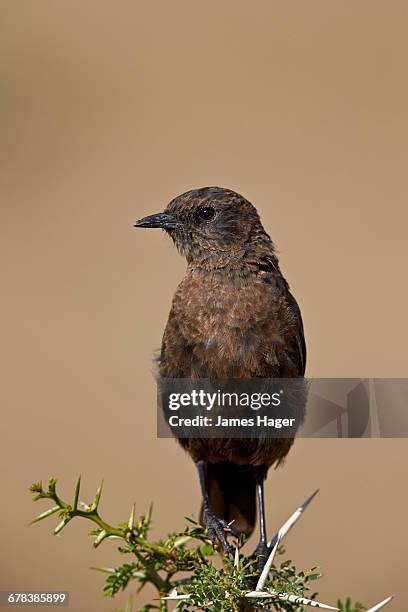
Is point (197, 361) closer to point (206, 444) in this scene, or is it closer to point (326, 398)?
point (206, 444)

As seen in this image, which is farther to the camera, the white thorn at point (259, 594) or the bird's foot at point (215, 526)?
the bird's foot at point (215, 526)

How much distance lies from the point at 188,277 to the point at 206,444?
858 millimetres

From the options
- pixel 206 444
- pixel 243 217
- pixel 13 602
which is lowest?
pixel 13 602

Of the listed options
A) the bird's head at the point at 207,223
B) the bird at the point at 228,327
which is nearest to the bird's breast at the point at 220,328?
the bird at the point at 228,327

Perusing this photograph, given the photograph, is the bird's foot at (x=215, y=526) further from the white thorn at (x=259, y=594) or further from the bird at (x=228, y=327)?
the white thorn at (x=259, y=594)

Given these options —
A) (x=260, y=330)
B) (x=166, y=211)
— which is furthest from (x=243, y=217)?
(x=260, y=330)

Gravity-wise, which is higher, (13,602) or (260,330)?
(260,330)

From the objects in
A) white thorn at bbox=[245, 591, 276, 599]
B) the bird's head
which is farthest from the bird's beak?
white thorn at bbox=[245, 591, 276, 599]

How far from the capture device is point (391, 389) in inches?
170

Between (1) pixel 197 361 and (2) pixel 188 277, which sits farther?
(2) pixel 188 277

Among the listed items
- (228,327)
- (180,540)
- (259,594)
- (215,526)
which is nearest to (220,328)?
(228,327)

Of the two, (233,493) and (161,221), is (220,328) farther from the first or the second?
(233,493)

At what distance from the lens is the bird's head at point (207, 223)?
4102 millimetres

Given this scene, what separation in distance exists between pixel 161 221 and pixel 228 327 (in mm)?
777
